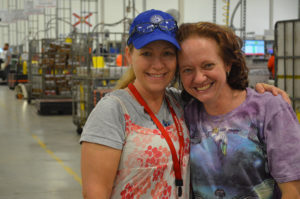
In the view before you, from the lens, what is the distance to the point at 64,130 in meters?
9.18

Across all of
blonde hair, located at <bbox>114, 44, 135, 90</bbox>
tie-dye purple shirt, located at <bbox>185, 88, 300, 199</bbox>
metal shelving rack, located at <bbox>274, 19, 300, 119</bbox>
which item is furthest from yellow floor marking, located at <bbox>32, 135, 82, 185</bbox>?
tie-dye purple shirt, located at <bbox>185, 88, 300, 199</bbox>

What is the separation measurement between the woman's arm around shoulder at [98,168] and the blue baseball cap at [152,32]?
40cm

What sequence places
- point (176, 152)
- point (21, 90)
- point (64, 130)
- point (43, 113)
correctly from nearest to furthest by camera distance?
point (176, 152), point (64, 130), point (43, 113), point (21, 90)

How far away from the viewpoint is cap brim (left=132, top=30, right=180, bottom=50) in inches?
66.5

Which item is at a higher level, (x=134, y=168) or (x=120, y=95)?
(x=120, y=95)

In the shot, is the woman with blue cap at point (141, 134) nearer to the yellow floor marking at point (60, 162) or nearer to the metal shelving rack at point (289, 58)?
the metal shelving rack at point (289, 58)

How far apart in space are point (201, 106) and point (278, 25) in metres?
2.68

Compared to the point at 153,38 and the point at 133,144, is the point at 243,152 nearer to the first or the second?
the point at 133,144

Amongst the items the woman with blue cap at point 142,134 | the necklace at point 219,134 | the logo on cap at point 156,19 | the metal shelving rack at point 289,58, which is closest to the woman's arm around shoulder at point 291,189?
the necklace at point 219,134

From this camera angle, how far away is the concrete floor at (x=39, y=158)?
504 cm

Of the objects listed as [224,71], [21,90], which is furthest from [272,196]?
[21,90]

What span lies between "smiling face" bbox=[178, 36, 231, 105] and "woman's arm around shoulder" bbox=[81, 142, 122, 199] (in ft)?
1.36

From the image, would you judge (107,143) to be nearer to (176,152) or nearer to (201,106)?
(176,152)

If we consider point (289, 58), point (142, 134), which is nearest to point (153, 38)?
point (142, 134)
